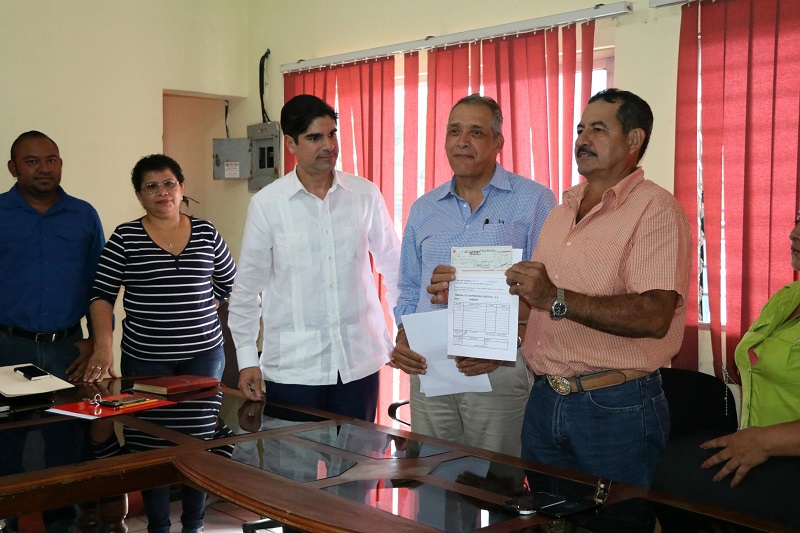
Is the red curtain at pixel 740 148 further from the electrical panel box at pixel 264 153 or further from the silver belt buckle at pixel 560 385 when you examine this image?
the electrical panel box at pixel 264 153

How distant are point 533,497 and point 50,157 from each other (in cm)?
288

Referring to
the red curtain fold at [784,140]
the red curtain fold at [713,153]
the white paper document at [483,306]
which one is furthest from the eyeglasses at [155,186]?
the red curtain fold at [784,140]

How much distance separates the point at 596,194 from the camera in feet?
7.27

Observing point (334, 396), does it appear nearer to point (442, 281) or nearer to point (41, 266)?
point (442, 281)

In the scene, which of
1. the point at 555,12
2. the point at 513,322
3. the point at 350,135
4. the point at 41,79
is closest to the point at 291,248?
the point at 513,322

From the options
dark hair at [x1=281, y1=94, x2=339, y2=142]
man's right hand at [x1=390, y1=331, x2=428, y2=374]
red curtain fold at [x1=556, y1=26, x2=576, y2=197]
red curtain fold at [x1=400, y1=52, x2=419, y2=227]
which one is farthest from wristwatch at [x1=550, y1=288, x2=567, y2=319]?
red curtain fold at [x1=400, y1=52, x2=419, y2=227]

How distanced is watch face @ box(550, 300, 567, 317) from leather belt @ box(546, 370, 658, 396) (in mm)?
203

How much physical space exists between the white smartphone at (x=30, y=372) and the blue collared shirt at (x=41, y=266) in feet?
2.55

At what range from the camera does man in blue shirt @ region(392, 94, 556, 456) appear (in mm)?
2531

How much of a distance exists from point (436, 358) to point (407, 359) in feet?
0.31

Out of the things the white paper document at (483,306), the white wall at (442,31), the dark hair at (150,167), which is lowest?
the white paper document at (483,306)

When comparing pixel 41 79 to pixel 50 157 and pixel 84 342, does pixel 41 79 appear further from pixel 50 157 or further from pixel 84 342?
pixel 84 342

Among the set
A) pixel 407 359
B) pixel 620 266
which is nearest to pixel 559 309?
pixel 620 266

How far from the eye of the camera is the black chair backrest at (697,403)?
2840mm
